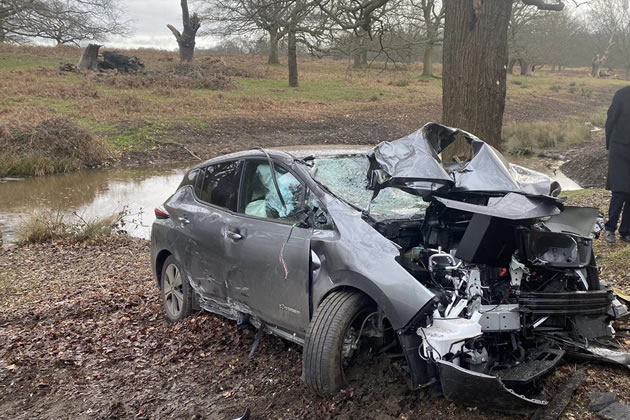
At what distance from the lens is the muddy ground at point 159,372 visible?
12.7 feet

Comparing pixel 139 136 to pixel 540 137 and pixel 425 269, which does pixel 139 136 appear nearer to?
pixel 540 137

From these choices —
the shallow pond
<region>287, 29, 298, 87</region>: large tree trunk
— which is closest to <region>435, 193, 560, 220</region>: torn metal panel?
the shallow pond

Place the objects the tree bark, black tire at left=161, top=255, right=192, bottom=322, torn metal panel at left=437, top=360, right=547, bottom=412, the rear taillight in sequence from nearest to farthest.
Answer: torn metal panel at left=437, top=360, right=547, bottom=412 → black tire at left=161, top=255, right=192, bottom=322 → the rear taillight → the tree bark

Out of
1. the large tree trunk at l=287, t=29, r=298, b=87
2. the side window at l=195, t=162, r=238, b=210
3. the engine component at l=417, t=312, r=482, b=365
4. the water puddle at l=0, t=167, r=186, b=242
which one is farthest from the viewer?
the large tree trunk at l=287, t=29, r=298, b=87

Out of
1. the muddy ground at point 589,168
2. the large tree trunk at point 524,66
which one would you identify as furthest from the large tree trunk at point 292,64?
the large tree trunk at point 524,66

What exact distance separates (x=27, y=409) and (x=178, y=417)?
1.35 meters

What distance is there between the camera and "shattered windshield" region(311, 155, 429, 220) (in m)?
4.35

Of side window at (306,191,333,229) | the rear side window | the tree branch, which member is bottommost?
the rear side window

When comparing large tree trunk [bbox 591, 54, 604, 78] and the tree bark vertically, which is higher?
the tree bark

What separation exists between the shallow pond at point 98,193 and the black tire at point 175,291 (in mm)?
6236

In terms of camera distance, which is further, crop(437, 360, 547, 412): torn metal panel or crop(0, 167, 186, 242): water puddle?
crop(0, 167, 186, 242): water puddle

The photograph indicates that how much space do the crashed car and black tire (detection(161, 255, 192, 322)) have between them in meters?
0.92

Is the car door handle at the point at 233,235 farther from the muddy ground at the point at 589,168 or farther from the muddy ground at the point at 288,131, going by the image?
the muddy ground at the point at 288,131

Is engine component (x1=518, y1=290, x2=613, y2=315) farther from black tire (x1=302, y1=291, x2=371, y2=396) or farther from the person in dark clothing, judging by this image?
the person in dark clothing
